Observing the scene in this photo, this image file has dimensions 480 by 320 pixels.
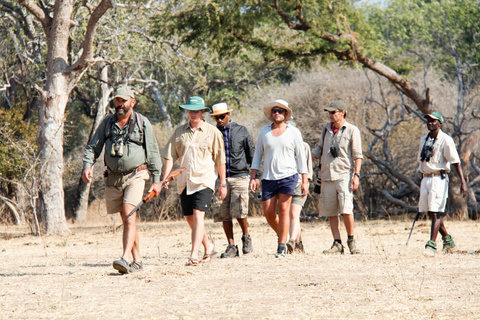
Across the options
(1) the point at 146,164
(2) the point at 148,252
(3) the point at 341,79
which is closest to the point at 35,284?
(1) the point at 146,164

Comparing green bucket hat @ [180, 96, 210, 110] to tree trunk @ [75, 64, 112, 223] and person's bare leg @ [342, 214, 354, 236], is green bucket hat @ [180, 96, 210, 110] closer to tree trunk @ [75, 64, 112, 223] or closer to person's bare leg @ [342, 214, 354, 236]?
person's bare leg @ [342, 214, 354, 236]

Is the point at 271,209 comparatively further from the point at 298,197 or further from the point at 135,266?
the point at 135,266

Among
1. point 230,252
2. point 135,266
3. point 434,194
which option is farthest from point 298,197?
point 135,266

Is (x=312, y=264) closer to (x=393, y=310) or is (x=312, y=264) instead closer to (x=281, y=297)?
(x=281, y=297)

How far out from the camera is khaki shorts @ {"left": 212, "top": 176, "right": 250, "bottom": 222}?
28.6 ft

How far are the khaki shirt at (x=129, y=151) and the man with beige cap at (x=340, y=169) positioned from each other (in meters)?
2.61

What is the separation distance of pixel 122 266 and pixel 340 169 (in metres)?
3.32

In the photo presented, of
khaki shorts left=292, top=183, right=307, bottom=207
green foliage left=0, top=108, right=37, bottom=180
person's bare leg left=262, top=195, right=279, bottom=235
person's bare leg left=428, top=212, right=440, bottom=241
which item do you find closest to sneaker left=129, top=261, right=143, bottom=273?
person's bare leg left=262, top=195, right=279, bottom=235

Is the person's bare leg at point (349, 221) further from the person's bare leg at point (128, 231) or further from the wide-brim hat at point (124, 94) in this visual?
the wide-brim hat at point (124, 94)

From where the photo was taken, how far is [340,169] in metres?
8.83

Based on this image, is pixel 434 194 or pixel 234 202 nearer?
pixel 234 202

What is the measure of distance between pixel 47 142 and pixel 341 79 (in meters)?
14.3

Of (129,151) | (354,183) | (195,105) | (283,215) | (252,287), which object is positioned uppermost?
(195,105)

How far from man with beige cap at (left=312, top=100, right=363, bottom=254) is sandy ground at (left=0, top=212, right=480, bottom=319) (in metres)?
0.57
